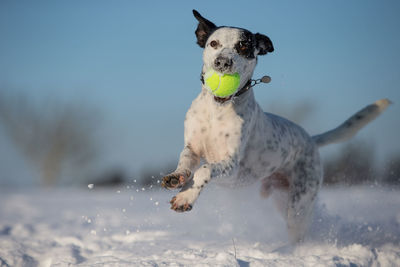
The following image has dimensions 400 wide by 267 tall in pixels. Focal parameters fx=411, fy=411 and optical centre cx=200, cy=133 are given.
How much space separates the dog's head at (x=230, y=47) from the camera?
363cm

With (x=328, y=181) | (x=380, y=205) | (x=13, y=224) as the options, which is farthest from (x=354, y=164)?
(x=13, y=224)

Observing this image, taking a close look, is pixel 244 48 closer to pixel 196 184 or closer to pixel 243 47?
pixel 243 47

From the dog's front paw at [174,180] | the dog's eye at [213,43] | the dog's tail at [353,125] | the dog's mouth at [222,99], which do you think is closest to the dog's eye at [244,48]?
the dog's eye at [213,43]

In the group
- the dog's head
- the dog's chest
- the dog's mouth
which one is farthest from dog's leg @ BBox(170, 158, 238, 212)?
the dog's head

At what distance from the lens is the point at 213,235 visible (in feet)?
18.7

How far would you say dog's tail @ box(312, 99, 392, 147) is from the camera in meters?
5.49

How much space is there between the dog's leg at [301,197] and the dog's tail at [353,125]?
21.8 inches

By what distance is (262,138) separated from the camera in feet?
14.8

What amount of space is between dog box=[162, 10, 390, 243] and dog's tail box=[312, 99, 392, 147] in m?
0.27

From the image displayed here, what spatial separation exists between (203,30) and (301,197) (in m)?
2.35

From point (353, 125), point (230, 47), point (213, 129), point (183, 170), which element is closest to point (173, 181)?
point (183, 170)

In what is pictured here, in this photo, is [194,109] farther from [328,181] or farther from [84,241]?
[328,181]

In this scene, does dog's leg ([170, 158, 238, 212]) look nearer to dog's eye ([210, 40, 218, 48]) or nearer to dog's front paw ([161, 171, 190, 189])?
dog's front paw ([161, 171, 190, 189])

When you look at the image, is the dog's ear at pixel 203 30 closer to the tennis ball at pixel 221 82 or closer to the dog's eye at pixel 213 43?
the dog's eye at pixel 213 43
